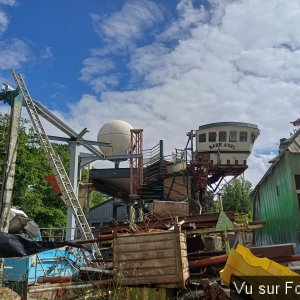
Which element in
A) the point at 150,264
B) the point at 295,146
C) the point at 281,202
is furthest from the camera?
the point at 281,202

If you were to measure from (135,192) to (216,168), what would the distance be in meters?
6.53

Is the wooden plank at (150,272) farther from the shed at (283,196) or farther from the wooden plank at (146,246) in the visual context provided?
the shed at (283,196)

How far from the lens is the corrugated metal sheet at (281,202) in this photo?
13703 mm

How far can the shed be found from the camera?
1367 centimetres

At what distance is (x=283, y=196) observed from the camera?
15.3 meters

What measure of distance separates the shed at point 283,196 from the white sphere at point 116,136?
53.8 ft

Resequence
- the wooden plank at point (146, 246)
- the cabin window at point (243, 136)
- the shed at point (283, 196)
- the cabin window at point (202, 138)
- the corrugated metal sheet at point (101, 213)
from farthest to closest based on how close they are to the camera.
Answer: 1. the corrugated metal sheet at point (101, 213)
2. the cabin window at point (202, 138)
3. the cabin window at point (243, 136)
4. the shed at point (283, 196)
5. the wooden plank at point (146, 246)

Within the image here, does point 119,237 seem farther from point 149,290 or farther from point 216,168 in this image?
point 216,168

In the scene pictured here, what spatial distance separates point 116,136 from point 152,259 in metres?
28.1

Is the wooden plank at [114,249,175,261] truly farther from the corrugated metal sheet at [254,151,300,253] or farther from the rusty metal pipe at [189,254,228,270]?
the corrugated metal sheet at [254,151,300,253]

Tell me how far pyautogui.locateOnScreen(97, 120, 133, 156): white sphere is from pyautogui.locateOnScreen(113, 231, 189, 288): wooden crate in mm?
27053

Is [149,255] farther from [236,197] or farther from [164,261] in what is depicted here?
[236,197]

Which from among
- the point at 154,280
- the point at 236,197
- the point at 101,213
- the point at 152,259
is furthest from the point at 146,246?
the point at 236,197

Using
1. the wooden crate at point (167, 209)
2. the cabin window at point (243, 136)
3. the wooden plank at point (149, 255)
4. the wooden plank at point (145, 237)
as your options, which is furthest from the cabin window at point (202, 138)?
the wooden plank at point (149, 255)
